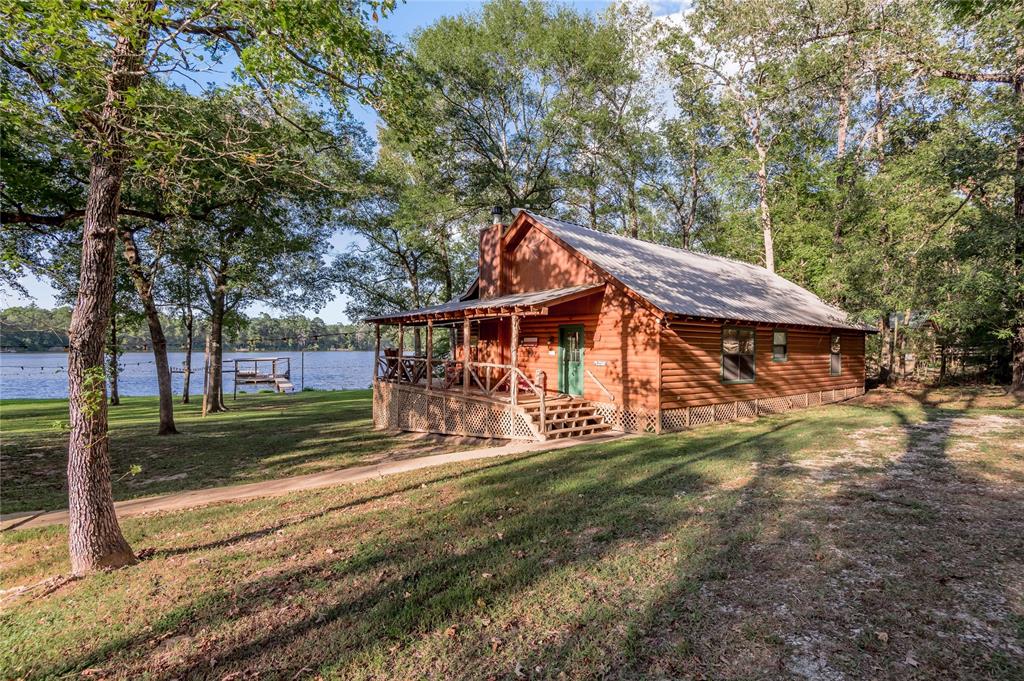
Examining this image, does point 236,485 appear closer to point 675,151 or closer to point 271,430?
point 271,430

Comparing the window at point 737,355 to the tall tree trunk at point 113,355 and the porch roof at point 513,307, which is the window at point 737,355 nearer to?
the porch roof at point 513,307

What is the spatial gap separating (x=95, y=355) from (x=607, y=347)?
10797 mm

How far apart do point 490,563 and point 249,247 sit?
16014 millimetres

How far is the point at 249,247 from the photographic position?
16.6 meters

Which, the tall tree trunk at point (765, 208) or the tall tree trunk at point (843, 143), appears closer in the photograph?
the tall tree trunk at point (843, 143)

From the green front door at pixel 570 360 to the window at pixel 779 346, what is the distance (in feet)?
21.7

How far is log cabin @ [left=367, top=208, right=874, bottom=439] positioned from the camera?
12.2 meters

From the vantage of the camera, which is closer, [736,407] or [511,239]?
[736,407]

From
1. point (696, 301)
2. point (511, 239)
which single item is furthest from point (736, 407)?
point (511, 239)

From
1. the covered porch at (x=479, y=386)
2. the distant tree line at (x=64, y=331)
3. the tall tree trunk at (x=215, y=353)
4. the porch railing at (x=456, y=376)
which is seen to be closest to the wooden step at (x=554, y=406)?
the covered porch at (x=479, y=386)

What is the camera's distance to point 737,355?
1419 cm

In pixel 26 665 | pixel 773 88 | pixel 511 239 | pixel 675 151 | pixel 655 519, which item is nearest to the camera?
pixel 26 665

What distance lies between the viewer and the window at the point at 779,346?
1534 cm

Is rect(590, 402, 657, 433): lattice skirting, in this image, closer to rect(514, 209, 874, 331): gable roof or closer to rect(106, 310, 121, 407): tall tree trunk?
rect(514, 209, 874, 331): gable roof
